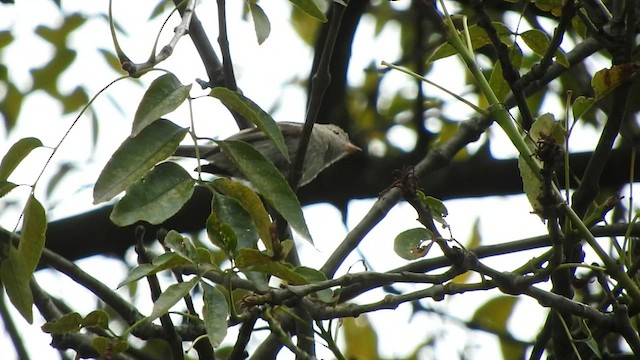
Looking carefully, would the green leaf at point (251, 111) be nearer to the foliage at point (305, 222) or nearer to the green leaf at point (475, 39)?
the foliage at point (305, 222)

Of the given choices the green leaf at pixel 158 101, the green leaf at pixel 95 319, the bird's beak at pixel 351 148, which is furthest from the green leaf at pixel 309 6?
the bird's beak at pixel 351 148

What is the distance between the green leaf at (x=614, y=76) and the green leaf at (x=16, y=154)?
1.42m

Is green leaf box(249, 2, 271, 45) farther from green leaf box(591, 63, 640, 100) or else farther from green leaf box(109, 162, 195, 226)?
green leaf box(591, 63, 640, 100)

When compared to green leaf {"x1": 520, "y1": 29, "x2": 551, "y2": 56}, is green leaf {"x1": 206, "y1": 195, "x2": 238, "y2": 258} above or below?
below

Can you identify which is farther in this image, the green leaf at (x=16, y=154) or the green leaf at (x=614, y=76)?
the green leaf at (x=16, y=154)

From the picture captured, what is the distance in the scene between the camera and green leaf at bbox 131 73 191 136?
2.09 metres

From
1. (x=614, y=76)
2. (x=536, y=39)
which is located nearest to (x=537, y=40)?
(x=536, y=39)

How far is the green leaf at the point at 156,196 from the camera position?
6.70ft

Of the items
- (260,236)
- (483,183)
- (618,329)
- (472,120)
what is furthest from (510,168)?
(260,236)

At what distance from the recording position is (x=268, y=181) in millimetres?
2227

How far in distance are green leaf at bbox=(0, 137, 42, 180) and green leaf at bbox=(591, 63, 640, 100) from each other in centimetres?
142

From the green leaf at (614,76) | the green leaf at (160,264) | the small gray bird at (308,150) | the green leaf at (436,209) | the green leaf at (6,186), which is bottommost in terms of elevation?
the green leaf at (160,264)

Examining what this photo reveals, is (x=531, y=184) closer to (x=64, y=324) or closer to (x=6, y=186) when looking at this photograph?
(x=64, y=324)

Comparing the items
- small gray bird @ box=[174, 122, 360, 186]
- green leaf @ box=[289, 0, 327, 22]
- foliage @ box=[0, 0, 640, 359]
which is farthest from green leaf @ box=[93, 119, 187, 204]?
small gray bird @ box=[174, 122, 360, 186]
